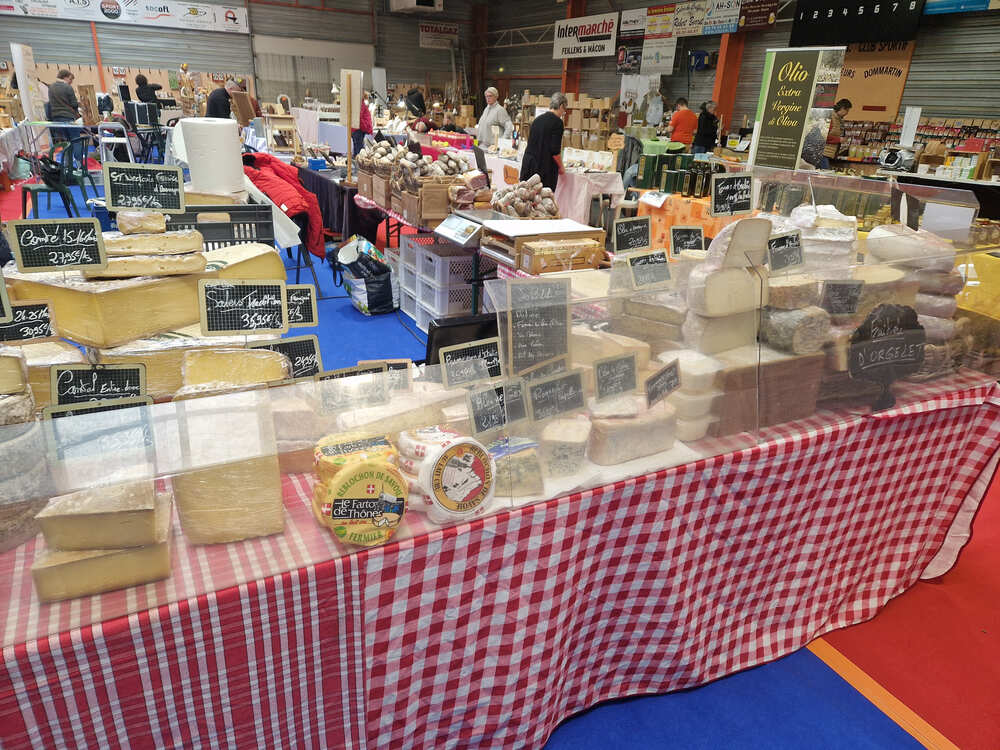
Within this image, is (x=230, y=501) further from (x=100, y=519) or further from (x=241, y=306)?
(x=241, y=306)

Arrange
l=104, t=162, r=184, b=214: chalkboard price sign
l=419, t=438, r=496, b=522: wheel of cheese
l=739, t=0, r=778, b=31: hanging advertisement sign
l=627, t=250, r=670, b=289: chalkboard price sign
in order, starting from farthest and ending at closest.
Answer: l=739, t=0, r=778, b=31: hanging advertisement sign < l=627, t=250, r=670, b=289: chalkboard price sign < l=104, t=162, r=184, b=214: chalkboard price sign < l=419, t=438, r=496, b=522: wheel of cheese

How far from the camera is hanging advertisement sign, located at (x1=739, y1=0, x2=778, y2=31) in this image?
11758 mm

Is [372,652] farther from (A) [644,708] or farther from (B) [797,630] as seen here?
(B) [797,630]

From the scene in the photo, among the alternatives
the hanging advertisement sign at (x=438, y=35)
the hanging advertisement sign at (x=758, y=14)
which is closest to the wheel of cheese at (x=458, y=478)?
the hanging advertisement sign at (x=758, y=14)

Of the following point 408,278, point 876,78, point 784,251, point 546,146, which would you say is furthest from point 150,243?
point 876,78

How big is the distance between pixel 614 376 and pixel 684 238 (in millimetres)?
1317

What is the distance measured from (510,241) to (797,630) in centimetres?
297

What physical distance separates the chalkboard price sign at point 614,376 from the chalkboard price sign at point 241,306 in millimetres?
886

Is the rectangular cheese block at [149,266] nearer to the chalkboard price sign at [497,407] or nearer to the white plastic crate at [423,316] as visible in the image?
the chalkboard price sign at [497,407]

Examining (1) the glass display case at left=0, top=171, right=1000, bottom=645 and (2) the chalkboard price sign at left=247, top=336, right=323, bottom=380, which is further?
(2) the chalkboard price sign at left=247, top=336, right=323, bottom=380

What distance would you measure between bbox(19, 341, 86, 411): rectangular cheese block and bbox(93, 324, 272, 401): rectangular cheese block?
0.10m

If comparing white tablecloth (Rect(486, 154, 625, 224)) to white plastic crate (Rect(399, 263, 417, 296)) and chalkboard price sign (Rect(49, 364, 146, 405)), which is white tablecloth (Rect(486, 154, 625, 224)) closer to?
white plastic crate (Rect(399, 263, 417, 296))

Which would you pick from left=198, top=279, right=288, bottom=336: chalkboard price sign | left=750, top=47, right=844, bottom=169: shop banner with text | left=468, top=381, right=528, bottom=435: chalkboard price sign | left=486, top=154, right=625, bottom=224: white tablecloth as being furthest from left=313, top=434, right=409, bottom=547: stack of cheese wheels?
left=486, top=154, right=625, bottom=224: white tablecloth

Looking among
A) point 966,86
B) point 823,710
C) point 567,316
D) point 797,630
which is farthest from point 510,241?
point 966,86
